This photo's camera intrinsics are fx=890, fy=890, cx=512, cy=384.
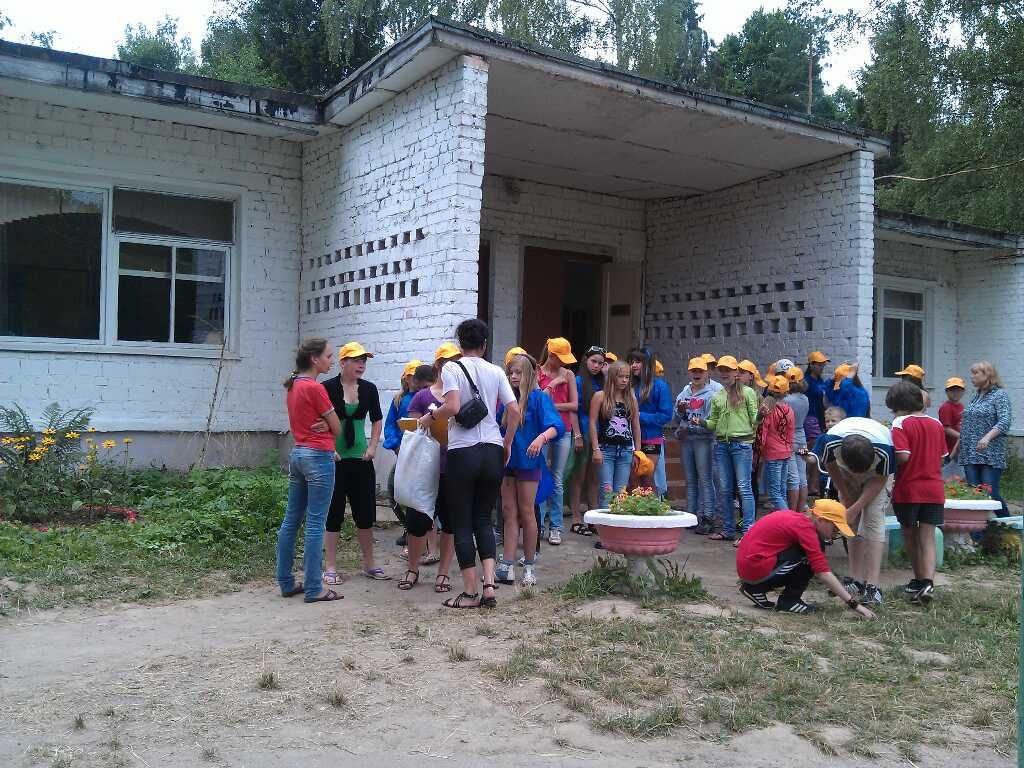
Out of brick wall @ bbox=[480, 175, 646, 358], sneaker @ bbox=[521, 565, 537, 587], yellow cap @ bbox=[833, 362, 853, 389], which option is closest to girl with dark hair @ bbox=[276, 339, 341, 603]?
sneaker @ bbox=[521, 565, 537, 587]

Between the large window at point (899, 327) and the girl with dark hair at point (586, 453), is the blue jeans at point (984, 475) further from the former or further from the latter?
the large window at point (899, 327)

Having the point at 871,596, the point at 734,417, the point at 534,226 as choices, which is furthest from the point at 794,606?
the point at 534,226

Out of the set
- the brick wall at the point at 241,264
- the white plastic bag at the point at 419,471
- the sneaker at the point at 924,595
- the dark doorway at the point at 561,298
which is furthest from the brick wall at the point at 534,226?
the sneaker at the point at 924,595

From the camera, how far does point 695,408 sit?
8.47m

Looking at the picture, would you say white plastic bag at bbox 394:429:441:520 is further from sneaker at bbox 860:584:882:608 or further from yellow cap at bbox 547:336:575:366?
sneaker at bbox 860:584:882:608

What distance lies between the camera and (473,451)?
5555 mm

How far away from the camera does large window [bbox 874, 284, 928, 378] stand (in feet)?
48.0

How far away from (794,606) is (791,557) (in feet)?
1.01

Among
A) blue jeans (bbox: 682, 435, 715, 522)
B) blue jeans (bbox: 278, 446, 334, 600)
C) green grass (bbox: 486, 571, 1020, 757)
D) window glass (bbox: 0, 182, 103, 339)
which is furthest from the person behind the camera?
window glass (bbox: 0, 182, 103, 339)

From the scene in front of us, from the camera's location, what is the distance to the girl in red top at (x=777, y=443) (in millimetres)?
8266

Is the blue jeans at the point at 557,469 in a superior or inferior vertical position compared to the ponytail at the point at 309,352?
inferior

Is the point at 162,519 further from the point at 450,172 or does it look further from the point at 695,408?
the point at 695,408

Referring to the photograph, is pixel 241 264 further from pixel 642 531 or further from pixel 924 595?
pixel 924 595

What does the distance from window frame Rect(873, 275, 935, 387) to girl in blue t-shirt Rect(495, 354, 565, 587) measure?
964cm
